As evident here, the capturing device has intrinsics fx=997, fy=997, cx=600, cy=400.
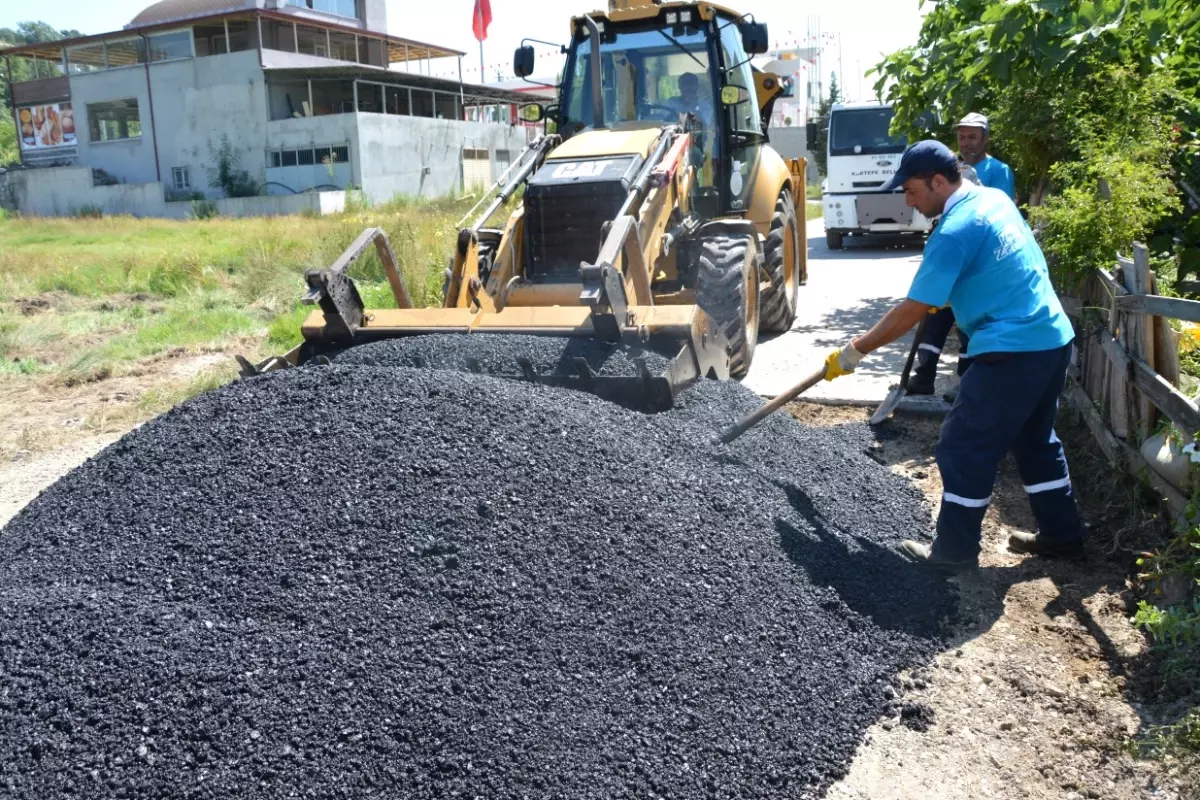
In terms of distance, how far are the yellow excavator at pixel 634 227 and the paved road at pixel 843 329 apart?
38 centimetres

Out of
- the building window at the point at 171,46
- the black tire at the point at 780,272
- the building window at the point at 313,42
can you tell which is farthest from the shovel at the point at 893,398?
the building window at the point at 313,42

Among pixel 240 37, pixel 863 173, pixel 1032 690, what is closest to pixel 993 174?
pixel 1032 690

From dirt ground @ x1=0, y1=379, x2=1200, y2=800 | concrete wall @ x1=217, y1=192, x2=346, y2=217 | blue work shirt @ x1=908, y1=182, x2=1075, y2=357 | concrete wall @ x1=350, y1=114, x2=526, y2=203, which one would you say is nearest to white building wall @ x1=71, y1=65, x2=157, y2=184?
concrete wall @ x1=217, y1=192, x2=346, y2=217

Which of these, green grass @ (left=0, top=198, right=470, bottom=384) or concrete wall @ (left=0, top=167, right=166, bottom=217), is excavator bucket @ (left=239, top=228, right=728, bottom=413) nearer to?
green grass @ (left=0, top=198, right=470, bottom=384)

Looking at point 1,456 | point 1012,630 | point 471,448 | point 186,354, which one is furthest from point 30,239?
point 1012,630

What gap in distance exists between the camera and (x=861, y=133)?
630 inches

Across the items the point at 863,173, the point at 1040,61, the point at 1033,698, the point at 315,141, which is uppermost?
the point at 315,141

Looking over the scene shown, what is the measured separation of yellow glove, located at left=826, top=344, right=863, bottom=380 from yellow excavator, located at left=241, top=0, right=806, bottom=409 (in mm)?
964

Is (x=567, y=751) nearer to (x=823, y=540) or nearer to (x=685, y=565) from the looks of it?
(x=685, y=565)

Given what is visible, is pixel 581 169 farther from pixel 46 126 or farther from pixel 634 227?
pixel 46 126

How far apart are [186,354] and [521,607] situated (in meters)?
7.68

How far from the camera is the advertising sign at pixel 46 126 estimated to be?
41406 mm

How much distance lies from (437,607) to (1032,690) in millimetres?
2065

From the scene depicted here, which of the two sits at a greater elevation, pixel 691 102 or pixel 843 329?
pixel 691 102
